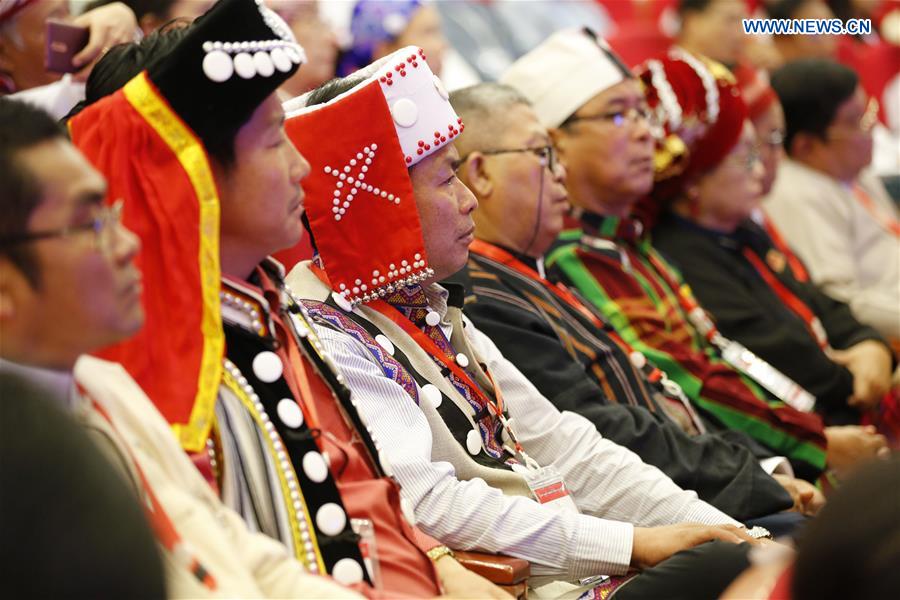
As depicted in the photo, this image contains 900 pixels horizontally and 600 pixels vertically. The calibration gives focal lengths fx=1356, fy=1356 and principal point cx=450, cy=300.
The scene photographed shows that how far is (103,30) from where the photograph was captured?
12.0ft

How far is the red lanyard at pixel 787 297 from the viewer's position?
519 cm

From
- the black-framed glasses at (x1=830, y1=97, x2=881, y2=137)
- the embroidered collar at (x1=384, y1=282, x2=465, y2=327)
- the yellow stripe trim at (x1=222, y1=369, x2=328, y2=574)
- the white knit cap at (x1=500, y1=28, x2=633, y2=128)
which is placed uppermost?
the yellow stripe trim at (x1=222, y1=369, x2=328, y2=574)

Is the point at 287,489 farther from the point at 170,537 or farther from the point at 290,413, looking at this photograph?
the point at 170,537

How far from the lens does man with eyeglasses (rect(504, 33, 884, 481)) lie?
434 centimetres

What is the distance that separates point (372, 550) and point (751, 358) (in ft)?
8.53

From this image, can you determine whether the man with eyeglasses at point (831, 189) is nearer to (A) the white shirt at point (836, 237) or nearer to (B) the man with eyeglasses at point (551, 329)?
(A) the white shirt at point (836, 237)

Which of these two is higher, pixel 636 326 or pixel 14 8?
pixel 14 8

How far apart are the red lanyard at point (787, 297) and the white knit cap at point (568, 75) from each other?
3.26ft

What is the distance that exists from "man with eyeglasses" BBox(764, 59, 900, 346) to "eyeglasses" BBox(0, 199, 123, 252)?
4.33 meters

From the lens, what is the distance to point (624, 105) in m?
4.65

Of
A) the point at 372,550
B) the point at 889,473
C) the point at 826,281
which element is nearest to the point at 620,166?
the point at 826,281

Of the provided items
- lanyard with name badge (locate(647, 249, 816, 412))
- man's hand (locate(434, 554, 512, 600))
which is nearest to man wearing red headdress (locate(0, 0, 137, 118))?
man's hand (locate(434, 554, 512, 600))

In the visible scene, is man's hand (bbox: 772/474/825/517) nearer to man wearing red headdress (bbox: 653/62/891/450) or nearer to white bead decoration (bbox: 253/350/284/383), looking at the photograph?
man wearing red headdress (bbox: 653/62/891/450)

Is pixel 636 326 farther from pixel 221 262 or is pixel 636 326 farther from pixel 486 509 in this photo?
pixel 221 262
